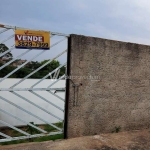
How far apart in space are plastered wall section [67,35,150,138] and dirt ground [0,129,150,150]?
0.21m

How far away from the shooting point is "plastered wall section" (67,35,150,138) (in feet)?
13.4

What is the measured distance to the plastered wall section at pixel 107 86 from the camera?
13.4ft

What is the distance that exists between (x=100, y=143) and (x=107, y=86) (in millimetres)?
1264

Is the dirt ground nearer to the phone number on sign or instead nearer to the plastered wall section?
the plastered wall section

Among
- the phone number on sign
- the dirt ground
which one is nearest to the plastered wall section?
the dirt ground

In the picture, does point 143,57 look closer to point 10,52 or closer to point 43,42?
point 43,42

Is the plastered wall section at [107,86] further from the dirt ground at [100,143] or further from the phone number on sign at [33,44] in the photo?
the phone number on sign at [33,44]

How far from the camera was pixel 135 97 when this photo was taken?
16.2ft

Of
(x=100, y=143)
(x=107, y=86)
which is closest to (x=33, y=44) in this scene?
(x=107, y=86)

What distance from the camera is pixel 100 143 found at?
3.92 metres

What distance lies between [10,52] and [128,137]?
122 inches

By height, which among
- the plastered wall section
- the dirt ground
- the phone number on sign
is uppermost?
the phone number on sign

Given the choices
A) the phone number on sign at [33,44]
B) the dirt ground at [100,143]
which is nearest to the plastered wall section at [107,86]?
the dirt ground at [100,143]

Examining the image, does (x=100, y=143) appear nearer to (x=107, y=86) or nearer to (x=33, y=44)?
(x=107, y=86)
